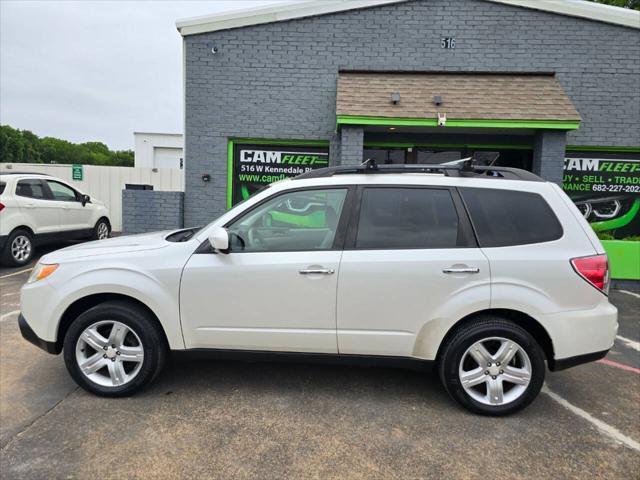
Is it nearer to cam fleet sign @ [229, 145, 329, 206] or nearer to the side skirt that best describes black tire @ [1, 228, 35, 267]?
cam fleet sign @ [229, 145, 329, 206]

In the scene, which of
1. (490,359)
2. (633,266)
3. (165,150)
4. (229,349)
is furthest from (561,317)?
(165,150)

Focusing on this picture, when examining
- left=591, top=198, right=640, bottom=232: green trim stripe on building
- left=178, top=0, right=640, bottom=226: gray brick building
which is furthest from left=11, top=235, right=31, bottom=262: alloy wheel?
left=591, top=198, right=640, bottom=232: green trim stripe on building

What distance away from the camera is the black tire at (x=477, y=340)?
3.13m

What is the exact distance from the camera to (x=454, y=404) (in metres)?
3.41

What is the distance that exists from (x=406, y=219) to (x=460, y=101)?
514 cm

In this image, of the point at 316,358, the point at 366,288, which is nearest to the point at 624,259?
the point at 366,288

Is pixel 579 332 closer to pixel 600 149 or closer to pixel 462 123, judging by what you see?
pixel 462 123

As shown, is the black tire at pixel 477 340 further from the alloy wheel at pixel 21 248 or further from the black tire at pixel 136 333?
the alloy wheel at pixel 21 248

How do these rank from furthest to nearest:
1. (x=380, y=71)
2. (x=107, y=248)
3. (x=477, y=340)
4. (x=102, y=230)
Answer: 1. (x=102, y=230)
2. (x=380, y=71)
3. (x=107, y=248)
4. (x=477, y=340)

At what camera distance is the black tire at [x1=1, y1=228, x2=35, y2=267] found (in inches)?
307

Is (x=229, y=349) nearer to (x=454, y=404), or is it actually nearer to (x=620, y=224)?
(x=454, y=404)

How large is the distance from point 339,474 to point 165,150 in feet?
67.1

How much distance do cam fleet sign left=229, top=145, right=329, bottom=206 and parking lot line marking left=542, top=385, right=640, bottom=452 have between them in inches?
238

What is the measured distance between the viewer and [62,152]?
8844 centimetres
